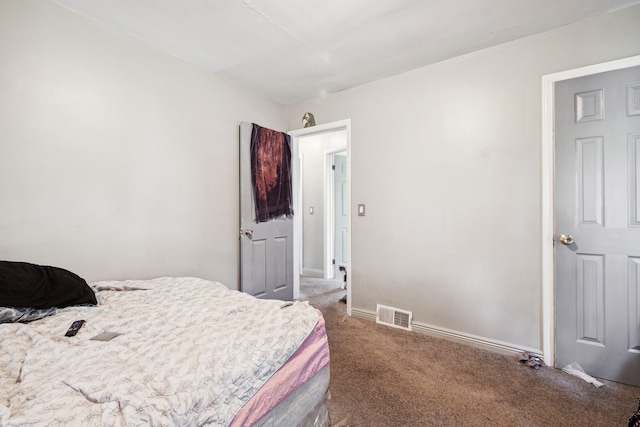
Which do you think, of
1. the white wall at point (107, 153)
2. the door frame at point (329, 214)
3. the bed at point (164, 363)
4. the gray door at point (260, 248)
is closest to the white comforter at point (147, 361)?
the bed at point (164, 363)

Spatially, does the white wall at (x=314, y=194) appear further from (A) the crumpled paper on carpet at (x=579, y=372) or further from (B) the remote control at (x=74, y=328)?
(B) the remote control at (x=74, y=328)

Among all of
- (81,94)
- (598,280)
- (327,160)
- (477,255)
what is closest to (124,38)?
(81,94)

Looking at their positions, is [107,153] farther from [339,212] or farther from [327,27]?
[339,212]

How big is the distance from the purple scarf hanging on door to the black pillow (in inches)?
66.9

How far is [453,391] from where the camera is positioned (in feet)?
5.84

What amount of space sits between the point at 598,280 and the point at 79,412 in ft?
9.26

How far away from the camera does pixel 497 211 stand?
228 centimetres

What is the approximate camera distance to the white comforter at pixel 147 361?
2.52ft

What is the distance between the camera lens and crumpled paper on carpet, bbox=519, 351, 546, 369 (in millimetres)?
2027

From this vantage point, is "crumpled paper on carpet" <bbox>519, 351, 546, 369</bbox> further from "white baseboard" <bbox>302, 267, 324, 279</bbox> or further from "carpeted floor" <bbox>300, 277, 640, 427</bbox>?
"white baseboard" <bbox>302, 267, 324, 279</bbox>

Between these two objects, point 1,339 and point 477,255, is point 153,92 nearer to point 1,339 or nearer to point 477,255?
point 1,339

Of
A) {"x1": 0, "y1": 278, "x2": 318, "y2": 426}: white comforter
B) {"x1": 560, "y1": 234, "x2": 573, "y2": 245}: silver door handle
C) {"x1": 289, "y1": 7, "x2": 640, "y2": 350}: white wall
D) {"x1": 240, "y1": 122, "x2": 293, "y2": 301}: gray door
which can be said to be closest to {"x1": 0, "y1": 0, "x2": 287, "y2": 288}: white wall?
{"x1": 240, "y1": 122, "x2": 293, "y2": 301}: gray door

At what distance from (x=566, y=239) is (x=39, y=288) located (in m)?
3.25

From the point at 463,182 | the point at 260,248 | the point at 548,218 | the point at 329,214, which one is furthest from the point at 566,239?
the point at 329,214
